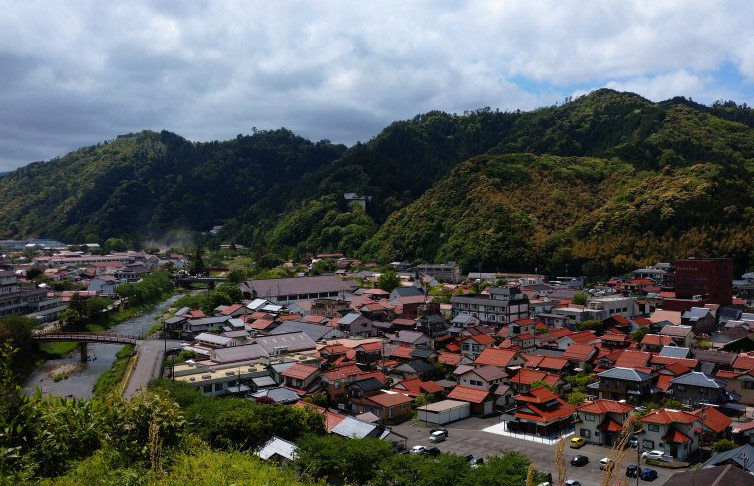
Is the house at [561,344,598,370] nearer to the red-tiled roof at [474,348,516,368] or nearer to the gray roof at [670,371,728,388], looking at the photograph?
the red-tiled roof at [474,348,516,368]

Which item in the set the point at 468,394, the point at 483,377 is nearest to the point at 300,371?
the point at 468,394

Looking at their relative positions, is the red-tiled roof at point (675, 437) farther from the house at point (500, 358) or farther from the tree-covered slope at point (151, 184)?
the tree-covered slope at point (151, 184)

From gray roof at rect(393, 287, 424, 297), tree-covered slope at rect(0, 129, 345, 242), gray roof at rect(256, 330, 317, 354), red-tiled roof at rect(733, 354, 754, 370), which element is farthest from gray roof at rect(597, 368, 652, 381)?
tree-covered slope at rect(0, 129, 345, 242)

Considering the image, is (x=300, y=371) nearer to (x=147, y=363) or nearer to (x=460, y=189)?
(x=147, y=363)

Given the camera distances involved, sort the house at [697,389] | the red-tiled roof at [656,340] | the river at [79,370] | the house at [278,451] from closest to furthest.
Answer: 1. the house at [278,451]
2. the house at [697,389]
3. the river at [79,370]
4. the red-tiled roof at [656,340]

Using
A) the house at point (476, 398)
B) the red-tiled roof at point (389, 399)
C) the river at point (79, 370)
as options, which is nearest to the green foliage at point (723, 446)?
the house at point (476, 398)
